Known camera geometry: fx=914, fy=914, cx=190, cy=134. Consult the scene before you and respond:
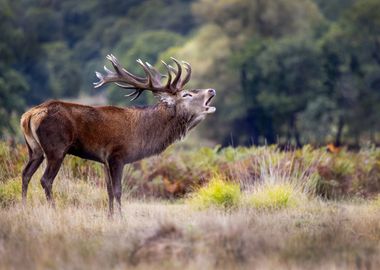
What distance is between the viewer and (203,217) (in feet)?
39.8

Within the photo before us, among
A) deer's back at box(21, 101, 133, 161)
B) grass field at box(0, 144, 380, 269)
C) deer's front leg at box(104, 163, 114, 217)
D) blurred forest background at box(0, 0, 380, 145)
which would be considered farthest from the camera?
blurred forest background at box(0, 0, 380, 145)

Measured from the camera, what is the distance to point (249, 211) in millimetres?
14500

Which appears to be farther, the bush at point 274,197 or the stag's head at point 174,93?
the bush at point 274,197

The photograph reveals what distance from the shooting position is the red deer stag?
44.8ft

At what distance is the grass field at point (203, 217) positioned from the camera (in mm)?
10406

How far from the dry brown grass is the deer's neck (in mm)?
2144

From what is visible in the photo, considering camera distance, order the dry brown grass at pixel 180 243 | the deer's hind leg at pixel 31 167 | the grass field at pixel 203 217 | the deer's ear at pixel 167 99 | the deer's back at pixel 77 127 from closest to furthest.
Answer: the dry brown grass at pixel 180 243 < the grass field at pixel 203 217 < the deer's back at pixel 77 127 < the deer's hind leg at pixel 31 167 < the deer's ear at pixel 167 99

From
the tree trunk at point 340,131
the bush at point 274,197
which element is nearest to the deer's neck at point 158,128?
the bush at point 274,197

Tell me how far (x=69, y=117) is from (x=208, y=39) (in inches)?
1949

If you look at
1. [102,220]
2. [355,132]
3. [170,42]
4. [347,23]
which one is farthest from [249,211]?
[170,42]

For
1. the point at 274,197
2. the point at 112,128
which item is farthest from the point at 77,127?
the point at 274,197

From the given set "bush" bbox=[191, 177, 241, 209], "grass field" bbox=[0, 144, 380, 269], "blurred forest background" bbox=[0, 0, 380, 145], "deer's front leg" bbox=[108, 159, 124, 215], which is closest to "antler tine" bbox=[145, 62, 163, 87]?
"deer's front leg" bbox=[108, 159, 124, 215]

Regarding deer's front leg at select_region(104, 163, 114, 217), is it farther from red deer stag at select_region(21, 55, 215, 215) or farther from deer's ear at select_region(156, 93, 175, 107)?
deer's ear at select_region(156, 93, 175, 107)

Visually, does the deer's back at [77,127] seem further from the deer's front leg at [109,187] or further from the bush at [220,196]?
the bush at [220,196]
